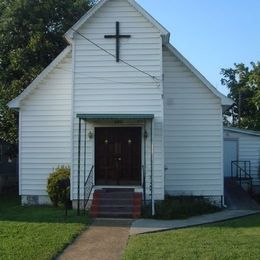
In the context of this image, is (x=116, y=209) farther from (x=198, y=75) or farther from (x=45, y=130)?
(x=198, y=75)

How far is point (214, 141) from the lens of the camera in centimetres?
1986

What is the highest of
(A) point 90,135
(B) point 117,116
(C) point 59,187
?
(B) point 117,116

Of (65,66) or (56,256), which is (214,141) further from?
(56,256)

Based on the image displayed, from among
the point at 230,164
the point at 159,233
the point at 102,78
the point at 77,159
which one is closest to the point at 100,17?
the point at 102,78

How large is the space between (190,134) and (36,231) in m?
8.24

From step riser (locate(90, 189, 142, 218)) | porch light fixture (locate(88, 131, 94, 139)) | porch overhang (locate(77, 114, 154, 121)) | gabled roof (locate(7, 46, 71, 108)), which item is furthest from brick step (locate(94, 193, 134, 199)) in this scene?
gabled roof (locate(7, 46, 71, 108))

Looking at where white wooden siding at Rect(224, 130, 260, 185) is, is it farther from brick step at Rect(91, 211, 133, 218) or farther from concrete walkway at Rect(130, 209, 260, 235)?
brick step at Rect(91, 211, 133, 218)

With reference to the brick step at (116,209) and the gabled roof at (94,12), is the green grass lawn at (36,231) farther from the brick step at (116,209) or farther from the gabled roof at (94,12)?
the gabled roof at (94,12)

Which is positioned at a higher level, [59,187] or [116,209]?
[59,187]

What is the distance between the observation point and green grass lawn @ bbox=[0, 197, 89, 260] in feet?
36.1

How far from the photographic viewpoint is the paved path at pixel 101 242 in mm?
10962

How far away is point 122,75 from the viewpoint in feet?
61.0

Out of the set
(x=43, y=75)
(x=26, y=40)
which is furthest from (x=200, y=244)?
(x=26, y=40)

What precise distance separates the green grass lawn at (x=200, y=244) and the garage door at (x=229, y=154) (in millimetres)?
14538
